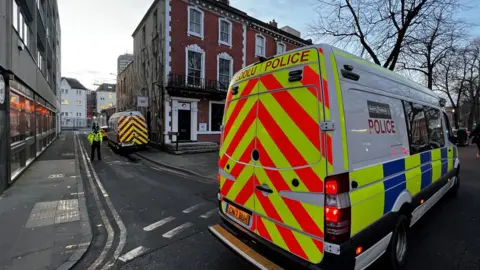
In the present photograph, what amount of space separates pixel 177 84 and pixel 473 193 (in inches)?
596

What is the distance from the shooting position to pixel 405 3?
11031mm

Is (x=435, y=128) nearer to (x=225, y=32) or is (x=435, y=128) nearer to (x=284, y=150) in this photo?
(x=284, y=150)

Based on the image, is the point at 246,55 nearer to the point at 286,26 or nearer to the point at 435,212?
the point at 286,26

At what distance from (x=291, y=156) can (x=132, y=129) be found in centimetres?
1452

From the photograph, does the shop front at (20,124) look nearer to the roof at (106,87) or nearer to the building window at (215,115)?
the building window at (215,115)

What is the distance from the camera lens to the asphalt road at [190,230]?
3438mm

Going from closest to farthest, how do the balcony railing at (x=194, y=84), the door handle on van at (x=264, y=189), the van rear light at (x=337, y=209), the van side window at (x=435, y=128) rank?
the van rear light at (x=337, y=209)
the door handle on van at (x=264, y=189)
the van side window at (x=435, y=128)
the balcony railing at (x=194, y=84)

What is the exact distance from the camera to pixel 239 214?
3182 mm

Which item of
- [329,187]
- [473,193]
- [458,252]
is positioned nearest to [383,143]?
[329,187]

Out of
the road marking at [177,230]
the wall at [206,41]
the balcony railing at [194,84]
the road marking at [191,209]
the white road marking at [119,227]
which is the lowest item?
the white road marking at [119,227]

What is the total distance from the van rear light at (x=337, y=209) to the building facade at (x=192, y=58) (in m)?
14.8

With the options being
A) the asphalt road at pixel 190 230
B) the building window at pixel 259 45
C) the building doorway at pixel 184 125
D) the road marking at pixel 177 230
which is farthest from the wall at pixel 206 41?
the road marking at pixel 177 230

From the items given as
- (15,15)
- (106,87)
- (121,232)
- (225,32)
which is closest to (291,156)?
(121,232)

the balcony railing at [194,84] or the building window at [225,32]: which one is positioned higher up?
the building window at [225,32]
